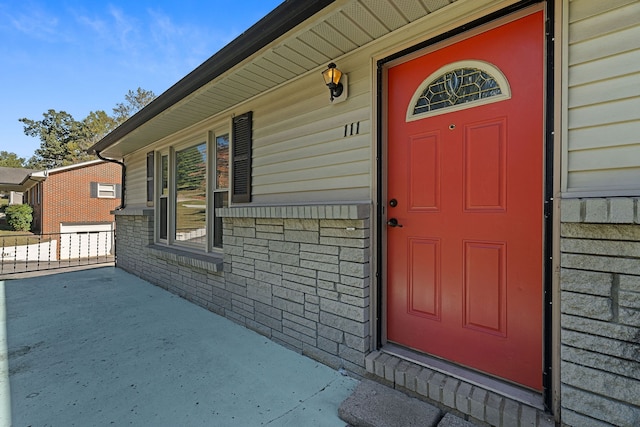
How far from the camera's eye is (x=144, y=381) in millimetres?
2125

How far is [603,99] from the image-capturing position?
1.35 meters

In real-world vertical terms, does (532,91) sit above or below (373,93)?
below

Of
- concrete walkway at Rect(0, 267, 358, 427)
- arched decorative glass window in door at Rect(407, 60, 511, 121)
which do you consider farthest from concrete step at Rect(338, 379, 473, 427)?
arched decorative glass window in door at Rect(407, 60, 511, 121)

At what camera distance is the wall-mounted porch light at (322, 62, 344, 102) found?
2.26 m

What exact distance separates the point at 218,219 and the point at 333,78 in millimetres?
2626

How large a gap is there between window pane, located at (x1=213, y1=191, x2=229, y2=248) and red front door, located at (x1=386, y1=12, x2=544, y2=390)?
2558 millimetres

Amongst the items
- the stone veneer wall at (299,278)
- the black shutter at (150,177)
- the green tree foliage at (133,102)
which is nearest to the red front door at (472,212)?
the stone veneer wall at (299,278)

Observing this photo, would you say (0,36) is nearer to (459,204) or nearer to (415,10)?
(415,10)

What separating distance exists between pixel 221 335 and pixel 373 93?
270cm

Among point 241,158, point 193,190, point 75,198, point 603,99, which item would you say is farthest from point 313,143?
point 75,198

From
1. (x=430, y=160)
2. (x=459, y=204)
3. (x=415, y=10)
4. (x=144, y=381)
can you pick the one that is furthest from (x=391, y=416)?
(x=415, y=10)

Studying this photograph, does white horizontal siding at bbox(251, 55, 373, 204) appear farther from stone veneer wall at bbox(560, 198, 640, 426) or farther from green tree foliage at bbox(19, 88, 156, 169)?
green tree foliage at bbox(19, 88, 156, 169)

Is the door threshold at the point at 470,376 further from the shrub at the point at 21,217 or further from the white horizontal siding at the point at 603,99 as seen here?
the shrub at the point at 21,217

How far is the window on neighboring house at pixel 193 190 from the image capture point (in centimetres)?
402
